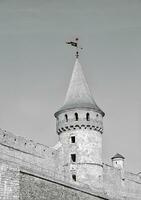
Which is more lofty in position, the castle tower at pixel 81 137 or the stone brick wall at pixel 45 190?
the castle tower at pixel 81 137

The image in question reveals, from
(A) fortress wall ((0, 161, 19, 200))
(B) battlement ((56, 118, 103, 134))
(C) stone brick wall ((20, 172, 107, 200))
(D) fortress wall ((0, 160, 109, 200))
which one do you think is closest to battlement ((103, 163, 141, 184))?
(B) battlement ((56, 118, 103, 134))

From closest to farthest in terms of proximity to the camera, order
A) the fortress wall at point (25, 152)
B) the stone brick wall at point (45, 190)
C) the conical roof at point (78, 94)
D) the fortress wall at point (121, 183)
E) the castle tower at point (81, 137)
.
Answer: the stone brick wall at point (45, 190)
the fortress wall at point (25, 152)
the castle tower at point (81, 137)
the conical roof at point (78, 94)
the fortress wall at point (121, 183)

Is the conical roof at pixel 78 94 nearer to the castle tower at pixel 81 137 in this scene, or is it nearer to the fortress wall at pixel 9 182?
the castle tower at pixel 81 137

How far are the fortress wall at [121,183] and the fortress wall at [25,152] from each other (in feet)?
17.7

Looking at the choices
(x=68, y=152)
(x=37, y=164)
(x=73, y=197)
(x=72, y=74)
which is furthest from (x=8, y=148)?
(x=73, y=197)

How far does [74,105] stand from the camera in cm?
3550

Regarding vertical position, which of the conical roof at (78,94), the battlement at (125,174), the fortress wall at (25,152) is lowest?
the fortress wall at (25,152)

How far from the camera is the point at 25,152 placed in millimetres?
31406

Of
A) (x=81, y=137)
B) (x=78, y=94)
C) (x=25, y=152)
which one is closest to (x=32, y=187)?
(x=25, y=152)

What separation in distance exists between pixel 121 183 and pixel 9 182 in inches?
1066

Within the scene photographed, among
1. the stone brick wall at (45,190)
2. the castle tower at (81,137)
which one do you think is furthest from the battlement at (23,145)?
the stone brick wall at (45,190)

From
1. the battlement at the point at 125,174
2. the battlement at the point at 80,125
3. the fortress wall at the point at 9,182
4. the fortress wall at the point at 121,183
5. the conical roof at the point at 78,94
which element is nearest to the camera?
the fortress wall at the point at 9,182

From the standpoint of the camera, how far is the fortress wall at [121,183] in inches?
1451

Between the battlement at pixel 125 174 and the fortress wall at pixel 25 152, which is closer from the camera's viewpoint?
the fortress wall at pixel 25 152
